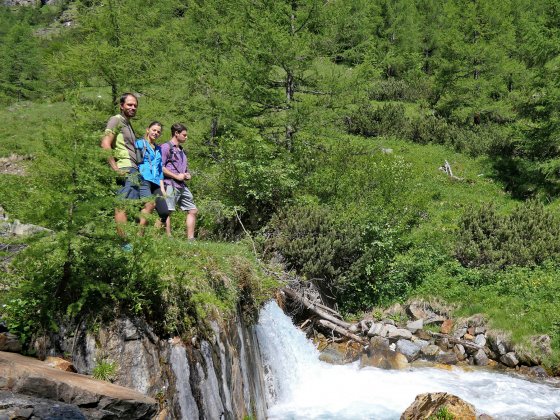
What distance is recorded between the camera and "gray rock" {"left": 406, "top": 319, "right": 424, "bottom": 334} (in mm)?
11759

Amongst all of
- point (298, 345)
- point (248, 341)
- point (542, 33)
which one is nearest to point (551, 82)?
point (542, 33)

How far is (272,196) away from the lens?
12859mm

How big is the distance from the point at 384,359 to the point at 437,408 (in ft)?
10.3

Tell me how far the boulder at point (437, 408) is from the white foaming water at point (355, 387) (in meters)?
0.62

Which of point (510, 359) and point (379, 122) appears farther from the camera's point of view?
point (379, 122)

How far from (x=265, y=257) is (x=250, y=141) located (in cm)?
313

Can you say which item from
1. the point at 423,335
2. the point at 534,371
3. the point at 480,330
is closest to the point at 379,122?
the point at 480,330

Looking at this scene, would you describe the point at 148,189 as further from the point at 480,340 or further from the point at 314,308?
the point at 480,340

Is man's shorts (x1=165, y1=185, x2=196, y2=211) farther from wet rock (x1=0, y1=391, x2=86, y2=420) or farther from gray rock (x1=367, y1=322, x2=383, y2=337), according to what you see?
gray rock (x1=367, y1=322, x2=383, y2=337)

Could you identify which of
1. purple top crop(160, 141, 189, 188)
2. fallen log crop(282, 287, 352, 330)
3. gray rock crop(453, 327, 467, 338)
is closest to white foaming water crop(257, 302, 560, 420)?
fallen log crop(282, 287, 352, 330)

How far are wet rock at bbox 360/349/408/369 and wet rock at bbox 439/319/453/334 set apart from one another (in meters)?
1.83

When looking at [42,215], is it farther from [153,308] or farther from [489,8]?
[489,8]

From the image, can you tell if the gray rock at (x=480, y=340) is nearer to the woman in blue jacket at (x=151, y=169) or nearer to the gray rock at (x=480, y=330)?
the gray rock at (x=480, y=330)

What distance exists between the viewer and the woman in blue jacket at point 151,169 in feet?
22.4
